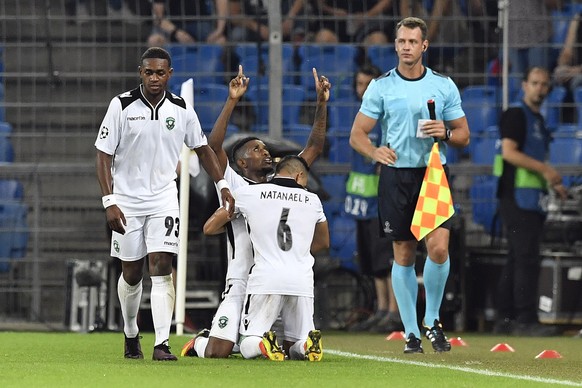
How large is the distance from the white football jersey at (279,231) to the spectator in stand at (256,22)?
5.45 m

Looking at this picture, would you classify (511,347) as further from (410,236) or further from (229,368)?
(229,368)

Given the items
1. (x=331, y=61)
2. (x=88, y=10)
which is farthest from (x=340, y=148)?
(x=88, y=10)

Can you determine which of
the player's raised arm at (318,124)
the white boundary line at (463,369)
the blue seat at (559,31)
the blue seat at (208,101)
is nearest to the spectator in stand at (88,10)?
the blue seat at (208,101)

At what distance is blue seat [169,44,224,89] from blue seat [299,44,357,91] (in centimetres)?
84

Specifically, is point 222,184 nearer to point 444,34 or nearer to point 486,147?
point 444,34

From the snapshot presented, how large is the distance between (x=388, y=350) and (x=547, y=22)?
553 cm

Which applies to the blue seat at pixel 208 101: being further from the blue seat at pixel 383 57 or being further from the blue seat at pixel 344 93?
the blue seat at pixel 383 57

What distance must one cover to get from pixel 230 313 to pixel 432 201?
1.62 meters

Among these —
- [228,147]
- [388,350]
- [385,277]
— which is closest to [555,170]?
[385,277]

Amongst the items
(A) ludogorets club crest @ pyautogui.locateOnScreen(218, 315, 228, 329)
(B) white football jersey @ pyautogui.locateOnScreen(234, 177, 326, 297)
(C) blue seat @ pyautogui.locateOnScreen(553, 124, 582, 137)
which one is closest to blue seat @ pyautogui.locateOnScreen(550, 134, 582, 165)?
(C) blue seat @ pyautogui.locateOnScreen(553, 124, 582, 137)

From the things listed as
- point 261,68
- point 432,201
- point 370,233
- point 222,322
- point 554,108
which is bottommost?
point 222,322

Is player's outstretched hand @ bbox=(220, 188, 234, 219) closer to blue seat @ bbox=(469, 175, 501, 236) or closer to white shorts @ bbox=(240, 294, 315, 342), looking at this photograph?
white shorts @ bbox=(240, 294, 315, 342)

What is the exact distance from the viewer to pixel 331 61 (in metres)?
13.9

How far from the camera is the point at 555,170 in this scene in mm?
13328
